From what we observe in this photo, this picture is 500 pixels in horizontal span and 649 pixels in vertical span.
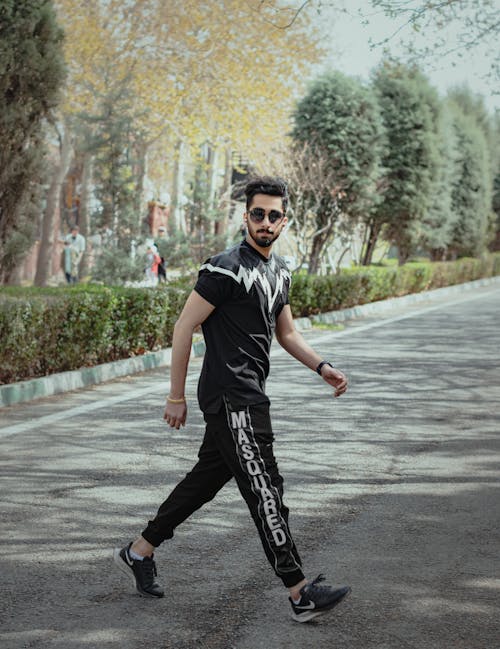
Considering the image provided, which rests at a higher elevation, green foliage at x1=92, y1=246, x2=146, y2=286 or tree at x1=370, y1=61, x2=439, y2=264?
tree at x1=370, y1=61, x2=439, y2=264

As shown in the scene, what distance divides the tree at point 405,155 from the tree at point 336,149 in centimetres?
396

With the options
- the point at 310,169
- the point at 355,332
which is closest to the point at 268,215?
the point at 355,332

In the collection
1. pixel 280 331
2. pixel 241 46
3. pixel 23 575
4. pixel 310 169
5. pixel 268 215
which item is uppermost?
pixel 241 46

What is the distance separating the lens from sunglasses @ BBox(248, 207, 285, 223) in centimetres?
437

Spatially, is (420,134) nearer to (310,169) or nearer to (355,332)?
(310,169)

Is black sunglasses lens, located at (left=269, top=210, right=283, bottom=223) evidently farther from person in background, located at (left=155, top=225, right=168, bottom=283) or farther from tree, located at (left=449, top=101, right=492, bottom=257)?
tree, located at (left=449, top=101, right=492, bottom=257)

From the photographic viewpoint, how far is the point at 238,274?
169 inches

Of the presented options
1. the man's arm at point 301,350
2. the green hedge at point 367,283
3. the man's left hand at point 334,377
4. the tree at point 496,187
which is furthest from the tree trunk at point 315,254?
the tree at point 496,187

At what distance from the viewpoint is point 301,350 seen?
4754 millimetres

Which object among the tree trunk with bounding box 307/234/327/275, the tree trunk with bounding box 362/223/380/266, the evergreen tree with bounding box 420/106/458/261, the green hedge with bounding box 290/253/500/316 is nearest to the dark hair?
the green hedge with bounding box 290/253/500/316

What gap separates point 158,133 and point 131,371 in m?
23.4

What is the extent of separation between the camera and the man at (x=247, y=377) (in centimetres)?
428

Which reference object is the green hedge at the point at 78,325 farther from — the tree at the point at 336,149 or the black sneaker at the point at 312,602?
the tree at the point at 336,149

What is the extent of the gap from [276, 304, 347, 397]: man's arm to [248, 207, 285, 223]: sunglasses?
44cm
